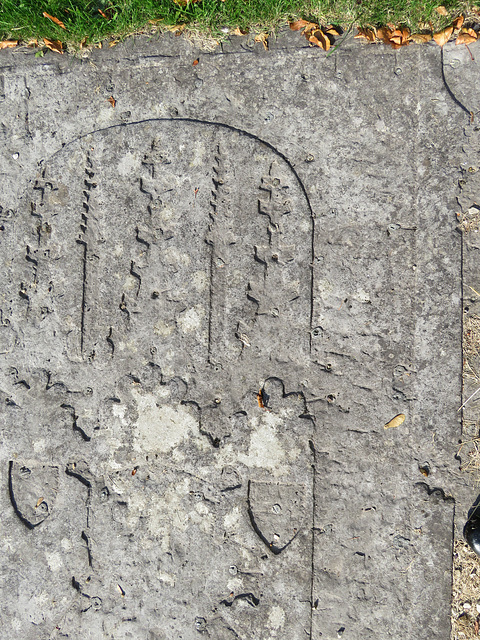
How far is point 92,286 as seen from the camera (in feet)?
7.90

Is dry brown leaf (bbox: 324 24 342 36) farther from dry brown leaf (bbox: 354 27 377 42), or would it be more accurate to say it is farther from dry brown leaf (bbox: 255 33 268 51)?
dry brown leaf (bbox: 255 33 268 51)

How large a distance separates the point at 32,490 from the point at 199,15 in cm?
289

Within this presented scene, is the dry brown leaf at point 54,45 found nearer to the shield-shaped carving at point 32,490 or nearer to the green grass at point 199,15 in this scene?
the green grass at point 199,15

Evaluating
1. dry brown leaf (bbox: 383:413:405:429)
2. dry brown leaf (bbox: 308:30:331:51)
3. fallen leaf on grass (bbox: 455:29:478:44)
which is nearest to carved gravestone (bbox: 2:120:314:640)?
dry brown leaf (bbox: 383:413:405:429)

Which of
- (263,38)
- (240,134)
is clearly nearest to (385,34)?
(263,38)

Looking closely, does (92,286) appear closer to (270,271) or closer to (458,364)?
(270,271)

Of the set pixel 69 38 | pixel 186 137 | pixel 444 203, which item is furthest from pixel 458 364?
pixel 69 38

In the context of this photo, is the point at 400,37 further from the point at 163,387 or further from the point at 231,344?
the point at 163,387

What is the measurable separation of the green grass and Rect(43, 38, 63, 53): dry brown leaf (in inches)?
1.2

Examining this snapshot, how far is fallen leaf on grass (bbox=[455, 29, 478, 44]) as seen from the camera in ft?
7.27

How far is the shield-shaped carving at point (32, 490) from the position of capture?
7.85 ft

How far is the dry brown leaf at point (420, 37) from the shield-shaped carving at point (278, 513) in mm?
2503

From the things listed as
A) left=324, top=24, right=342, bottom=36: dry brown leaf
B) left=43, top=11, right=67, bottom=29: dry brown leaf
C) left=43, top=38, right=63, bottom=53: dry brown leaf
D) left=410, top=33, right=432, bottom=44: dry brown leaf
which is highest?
left=43, top=11, right=67, bottom=29: dry brown leaf

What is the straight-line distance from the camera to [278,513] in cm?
227
